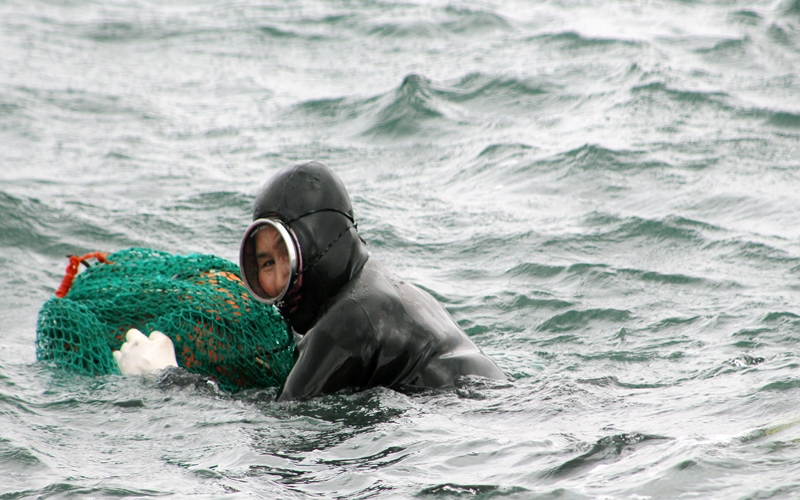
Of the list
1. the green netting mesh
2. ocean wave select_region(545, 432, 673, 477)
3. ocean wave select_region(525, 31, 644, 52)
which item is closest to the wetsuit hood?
the green netting mesh

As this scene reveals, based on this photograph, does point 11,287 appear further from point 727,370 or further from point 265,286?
point 727,370

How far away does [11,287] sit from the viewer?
25.8ft

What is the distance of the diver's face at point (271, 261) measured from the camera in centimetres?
509

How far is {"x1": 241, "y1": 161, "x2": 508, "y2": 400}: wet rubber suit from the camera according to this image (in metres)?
5.06

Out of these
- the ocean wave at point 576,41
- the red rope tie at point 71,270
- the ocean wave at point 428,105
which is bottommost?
the red rope tie at point 71,270

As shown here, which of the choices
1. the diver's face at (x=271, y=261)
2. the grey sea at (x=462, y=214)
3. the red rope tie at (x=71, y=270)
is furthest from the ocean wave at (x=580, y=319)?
the red rope tie at (x=71, y=270)

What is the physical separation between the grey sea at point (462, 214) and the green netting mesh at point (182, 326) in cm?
20

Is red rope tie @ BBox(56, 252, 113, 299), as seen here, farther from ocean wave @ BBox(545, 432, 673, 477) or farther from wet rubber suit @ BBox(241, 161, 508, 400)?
ocean wave @ BBox(545, 432, 673, 477)

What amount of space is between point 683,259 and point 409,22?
10537mm

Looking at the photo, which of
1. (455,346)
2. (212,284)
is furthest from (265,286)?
(455,346)

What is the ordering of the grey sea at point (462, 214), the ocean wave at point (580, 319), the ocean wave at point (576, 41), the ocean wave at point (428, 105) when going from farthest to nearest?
the ocean wave at point (576, 41) < the ocean wave at point (428, 105) < the ocean wave at point (580, 319) < the grey sea at point (462, 214)

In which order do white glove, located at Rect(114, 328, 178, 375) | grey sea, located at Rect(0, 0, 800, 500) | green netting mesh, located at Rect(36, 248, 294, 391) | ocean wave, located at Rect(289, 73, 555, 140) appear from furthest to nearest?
ocean wave, located at Rect(289, 73, 555, 140) → green netting mesh, located at Rect(36, 248, 294, 391) → white glove, located at Rect(114, 328, 178, 375) → grey sea, located at Rect(0, 0, 800, 500)

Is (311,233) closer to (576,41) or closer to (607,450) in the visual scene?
(607,450)

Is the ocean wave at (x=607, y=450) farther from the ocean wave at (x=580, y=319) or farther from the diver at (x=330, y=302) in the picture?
the ocean wave at (x=580, y=319)
